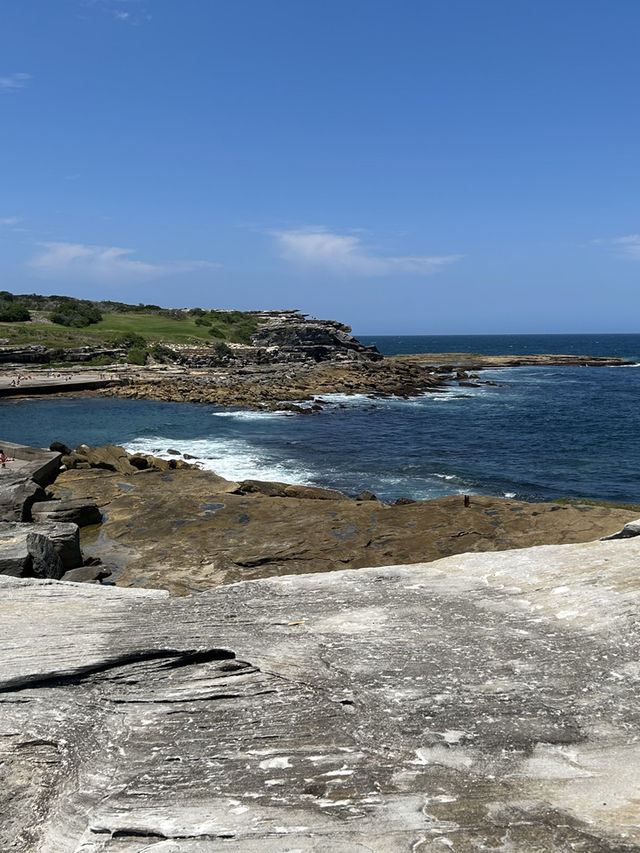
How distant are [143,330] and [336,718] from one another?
10602cm

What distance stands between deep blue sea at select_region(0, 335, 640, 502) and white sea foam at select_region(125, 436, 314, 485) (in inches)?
2.7

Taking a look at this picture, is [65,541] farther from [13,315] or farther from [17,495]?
[13,315]

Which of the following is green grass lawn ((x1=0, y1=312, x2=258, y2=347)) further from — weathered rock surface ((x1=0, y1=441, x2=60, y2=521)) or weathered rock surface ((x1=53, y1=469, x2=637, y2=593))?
weathered rock surface ((x1=53, y1=469, x2=637, y2=593))

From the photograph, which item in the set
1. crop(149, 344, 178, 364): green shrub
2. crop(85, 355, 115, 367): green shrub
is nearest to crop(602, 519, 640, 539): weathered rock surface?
crop(85, 355, 115, 367): green shrub

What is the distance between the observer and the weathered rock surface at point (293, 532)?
18.1m

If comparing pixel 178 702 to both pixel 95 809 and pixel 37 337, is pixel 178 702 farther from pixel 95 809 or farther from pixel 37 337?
pixel 37 337

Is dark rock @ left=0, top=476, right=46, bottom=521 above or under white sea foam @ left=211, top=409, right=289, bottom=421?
under

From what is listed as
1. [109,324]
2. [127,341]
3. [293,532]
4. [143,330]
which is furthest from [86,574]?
[109,324]

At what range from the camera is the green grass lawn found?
288 ft

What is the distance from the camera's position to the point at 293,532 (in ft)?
65.8

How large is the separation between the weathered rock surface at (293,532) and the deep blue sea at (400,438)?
8.39m

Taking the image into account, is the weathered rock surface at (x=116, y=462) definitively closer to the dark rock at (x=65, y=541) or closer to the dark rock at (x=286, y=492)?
the dark rock at (x=286, y=492)

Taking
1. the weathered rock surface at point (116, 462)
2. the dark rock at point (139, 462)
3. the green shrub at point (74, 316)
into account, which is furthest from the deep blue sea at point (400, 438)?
the green shrub at point (74, 316)

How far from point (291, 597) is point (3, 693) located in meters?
2.98
